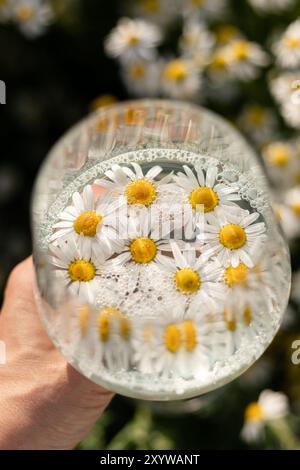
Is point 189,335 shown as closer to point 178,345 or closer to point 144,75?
point 178,345

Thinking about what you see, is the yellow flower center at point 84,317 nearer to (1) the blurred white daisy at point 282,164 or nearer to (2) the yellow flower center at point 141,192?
(2) the yellow flower center at point 141,192

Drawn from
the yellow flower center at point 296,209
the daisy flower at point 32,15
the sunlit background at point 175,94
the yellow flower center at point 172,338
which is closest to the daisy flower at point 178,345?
the yellow flower center at point 172,338

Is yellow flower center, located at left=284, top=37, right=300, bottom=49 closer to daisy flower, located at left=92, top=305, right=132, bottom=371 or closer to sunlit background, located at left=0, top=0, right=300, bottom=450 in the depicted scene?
sunlit background, located at left=0, top=0, right=300, bottom=450

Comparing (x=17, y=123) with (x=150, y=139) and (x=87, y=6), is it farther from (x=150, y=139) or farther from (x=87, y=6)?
(x=150, y=139)

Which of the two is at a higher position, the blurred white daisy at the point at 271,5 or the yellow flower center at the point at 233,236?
the blurred white daisy at the point at 271,5

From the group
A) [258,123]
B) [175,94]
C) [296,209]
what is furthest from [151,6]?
[296,209]

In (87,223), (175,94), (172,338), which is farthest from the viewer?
(175,94)

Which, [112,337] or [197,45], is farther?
[197,45]
